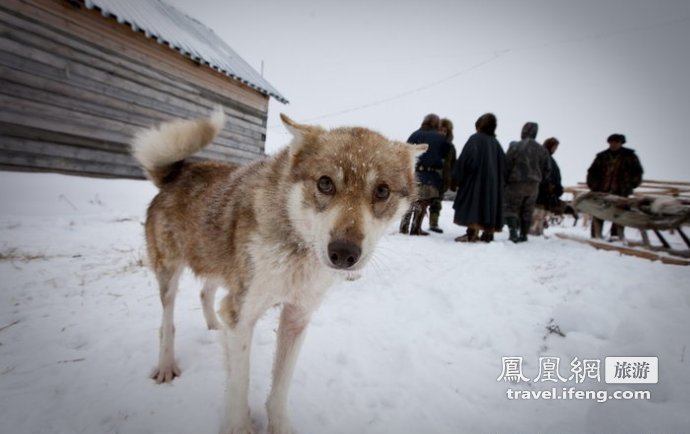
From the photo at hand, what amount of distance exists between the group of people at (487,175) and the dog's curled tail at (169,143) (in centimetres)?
475

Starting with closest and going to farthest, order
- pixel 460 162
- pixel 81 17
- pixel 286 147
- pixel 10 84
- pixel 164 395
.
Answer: pixel 164 395, pixel 286 147, pixel 10 84, pixel 81 17, pixel 460 162

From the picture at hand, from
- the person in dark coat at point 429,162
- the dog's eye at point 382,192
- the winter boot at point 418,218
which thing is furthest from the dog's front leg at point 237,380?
the winter boot at point 418,218

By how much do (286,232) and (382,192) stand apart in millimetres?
613

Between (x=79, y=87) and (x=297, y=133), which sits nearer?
(x=297, y=133)

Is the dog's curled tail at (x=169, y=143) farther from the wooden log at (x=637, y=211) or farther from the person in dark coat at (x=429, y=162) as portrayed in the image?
the wooden log at (x=637, y=211)

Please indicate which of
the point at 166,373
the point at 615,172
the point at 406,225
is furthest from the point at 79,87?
the point at 615,172

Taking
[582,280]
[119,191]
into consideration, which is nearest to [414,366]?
[582,280]

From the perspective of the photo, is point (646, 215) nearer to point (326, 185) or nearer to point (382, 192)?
point (382, 192)

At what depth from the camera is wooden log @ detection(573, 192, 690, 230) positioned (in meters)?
5.53

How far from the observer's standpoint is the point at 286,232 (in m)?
1.58

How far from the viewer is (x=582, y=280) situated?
3836 millimetres

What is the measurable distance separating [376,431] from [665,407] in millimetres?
1608

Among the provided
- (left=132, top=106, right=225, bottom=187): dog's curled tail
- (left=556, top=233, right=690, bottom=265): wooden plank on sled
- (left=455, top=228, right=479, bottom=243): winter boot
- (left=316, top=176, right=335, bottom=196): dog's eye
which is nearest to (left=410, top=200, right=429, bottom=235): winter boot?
(left=455, top=228, right=479, bottom=243): winter boot

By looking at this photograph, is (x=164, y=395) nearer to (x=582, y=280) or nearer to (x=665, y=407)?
(x=665, y=407)
